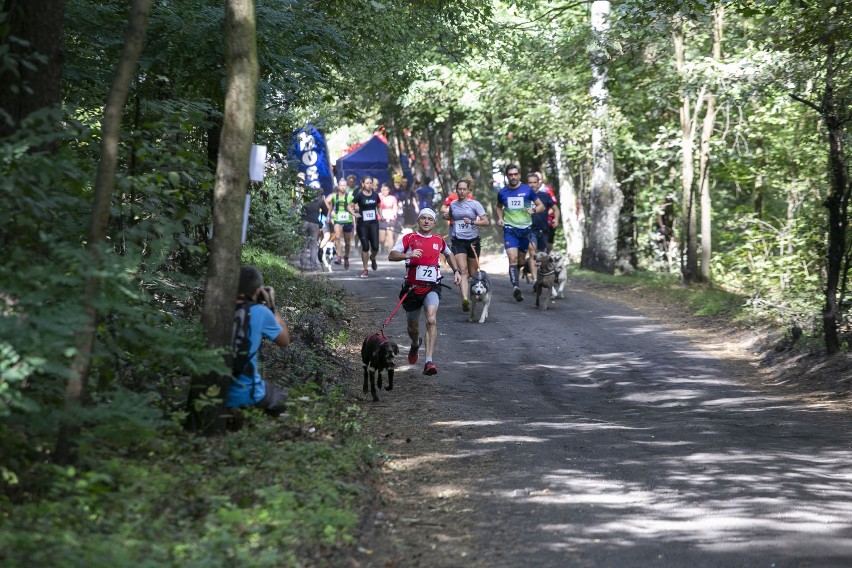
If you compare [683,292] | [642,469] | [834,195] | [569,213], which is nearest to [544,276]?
[683,292]

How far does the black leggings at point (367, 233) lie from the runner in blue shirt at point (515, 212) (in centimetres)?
467

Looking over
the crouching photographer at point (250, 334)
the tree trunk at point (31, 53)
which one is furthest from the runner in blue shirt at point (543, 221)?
the tree trunk at point (31, 53)

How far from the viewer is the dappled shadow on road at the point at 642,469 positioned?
273 inches

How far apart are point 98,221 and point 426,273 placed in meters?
7.03

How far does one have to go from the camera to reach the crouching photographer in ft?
28.2

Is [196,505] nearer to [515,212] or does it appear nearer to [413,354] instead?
[413,354]

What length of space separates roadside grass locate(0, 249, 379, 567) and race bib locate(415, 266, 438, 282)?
169 inches

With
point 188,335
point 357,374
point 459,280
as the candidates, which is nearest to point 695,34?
point 459,280

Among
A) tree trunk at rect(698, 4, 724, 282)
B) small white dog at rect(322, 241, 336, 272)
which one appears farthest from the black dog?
small white dog at rect(322, 241, 336, 272)

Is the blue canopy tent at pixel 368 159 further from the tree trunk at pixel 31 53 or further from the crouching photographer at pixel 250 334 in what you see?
the tree trunk at pixel 31 53

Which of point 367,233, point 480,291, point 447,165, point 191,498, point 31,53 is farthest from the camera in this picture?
point 447,165

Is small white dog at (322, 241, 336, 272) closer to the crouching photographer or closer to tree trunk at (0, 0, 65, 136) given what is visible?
the crouching photographer

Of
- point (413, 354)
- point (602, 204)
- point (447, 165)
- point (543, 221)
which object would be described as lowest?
point (413, 354)

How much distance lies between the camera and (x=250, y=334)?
861cm
